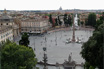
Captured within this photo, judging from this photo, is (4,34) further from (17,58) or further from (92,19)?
(92,19)

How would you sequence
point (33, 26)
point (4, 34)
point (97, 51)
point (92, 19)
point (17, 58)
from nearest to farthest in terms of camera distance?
point (97, 51)
point (17, 58)
point (4, 34)
point (33, 26)
point (92, 19)

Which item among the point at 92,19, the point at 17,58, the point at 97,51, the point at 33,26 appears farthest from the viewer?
the point at 92,19

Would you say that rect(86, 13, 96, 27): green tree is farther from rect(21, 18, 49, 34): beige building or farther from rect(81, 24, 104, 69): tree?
rect(81, 24, 104, 69): tree

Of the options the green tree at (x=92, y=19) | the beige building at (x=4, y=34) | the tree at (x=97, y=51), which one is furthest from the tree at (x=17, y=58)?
the green tree at (x=92, y=19)

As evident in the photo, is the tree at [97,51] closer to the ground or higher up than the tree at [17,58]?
higher up

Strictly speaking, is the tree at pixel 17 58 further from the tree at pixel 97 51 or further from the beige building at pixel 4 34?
the beige building at pixel 4 34

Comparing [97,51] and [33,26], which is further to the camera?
[33,26]

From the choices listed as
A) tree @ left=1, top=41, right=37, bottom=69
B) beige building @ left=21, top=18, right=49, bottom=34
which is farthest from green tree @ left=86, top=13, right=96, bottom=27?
tree @ left=1, top=41, right=37, bottom=69

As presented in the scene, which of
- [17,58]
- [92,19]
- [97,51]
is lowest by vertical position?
[17,58]

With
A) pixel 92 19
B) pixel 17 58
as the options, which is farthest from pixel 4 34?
pixel 92 19

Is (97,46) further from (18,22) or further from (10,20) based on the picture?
(18,22)

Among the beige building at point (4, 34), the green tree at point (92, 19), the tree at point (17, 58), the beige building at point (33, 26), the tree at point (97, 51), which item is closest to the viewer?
the tree at point (97, 51)
